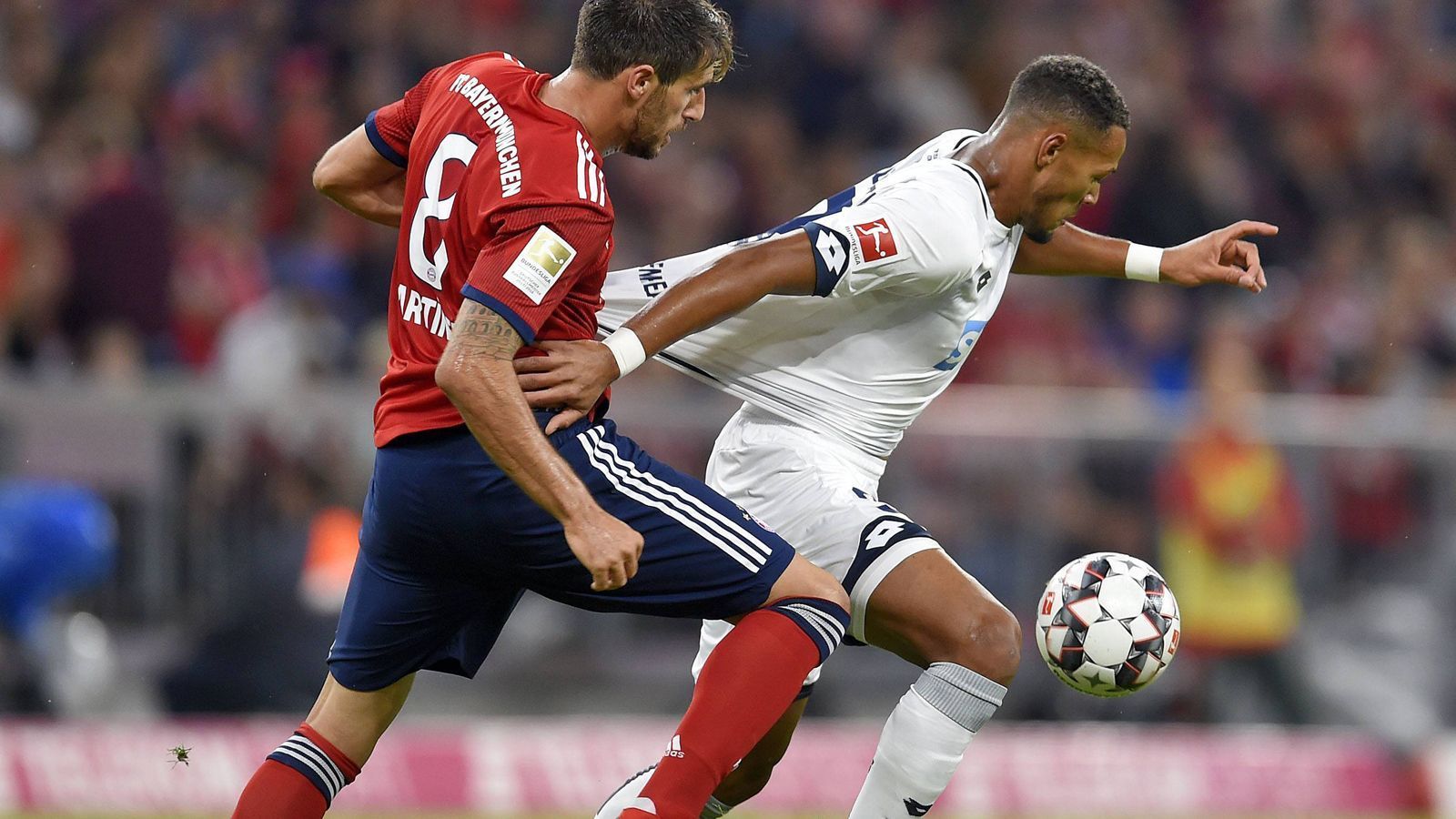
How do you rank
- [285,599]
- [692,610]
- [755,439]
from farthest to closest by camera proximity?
[285,599] → [755,439] → [692,610]

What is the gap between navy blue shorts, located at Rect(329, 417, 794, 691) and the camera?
14.2 ft

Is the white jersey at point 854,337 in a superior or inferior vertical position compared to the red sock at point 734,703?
superior

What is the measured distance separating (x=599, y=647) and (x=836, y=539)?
471cm

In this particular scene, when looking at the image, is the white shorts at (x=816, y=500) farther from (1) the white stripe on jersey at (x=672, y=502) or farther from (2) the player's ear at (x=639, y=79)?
(2) the player's ear at (x=639, y=79)

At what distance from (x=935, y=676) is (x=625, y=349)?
116 centimetres

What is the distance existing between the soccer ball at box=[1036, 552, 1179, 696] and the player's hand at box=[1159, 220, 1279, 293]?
3.19 feet

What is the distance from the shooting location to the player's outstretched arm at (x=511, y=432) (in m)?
4.07

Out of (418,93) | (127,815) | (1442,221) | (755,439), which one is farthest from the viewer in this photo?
(1442,221)

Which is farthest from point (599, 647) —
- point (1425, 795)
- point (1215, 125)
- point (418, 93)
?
point (1215, 125)

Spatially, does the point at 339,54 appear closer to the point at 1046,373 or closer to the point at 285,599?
the point at 285,599

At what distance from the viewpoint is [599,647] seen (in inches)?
377

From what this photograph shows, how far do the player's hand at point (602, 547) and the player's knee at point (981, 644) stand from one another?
1.05 meters

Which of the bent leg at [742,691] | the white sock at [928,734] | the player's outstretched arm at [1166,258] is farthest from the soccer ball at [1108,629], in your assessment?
the bent leg at [742,691]

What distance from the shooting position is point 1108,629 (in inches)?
207
